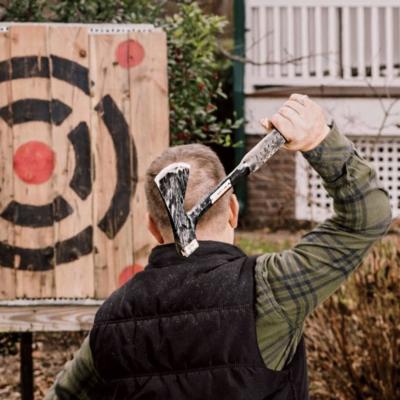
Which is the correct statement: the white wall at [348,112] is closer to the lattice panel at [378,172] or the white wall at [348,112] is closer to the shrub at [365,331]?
the lattice panel at [378,172]

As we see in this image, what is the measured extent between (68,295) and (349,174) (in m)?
2.13

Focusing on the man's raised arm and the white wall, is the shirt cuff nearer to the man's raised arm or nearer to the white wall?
the man's raised arm

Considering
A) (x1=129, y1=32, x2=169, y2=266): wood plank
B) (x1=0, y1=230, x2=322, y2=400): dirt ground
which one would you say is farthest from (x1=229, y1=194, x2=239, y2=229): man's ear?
(x1=0, y1=230, x2=322, y2=400): dirt ground

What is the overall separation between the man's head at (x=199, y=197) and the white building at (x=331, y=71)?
25.6 feet

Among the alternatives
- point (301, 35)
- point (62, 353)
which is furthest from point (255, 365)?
point (301, 35)

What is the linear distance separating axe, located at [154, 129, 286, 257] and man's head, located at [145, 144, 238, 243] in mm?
168

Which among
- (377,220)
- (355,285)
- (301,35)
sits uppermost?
(301,35)

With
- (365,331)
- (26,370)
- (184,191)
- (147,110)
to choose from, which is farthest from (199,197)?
(365,331)

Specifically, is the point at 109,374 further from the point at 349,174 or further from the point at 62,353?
the point at 62,353

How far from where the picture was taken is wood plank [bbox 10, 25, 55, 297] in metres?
3.97

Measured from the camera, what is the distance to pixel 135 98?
396cm

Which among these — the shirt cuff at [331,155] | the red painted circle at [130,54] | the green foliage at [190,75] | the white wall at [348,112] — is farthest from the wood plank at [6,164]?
the white wall at [348,112]

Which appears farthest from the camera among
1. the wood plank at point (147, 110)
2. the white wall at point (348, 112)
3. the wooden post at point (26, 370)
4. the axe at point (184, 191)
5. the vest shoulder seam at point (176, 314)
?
the white wall at point (348, 112)

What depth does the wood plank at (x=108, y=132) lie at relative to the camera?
3969mm
